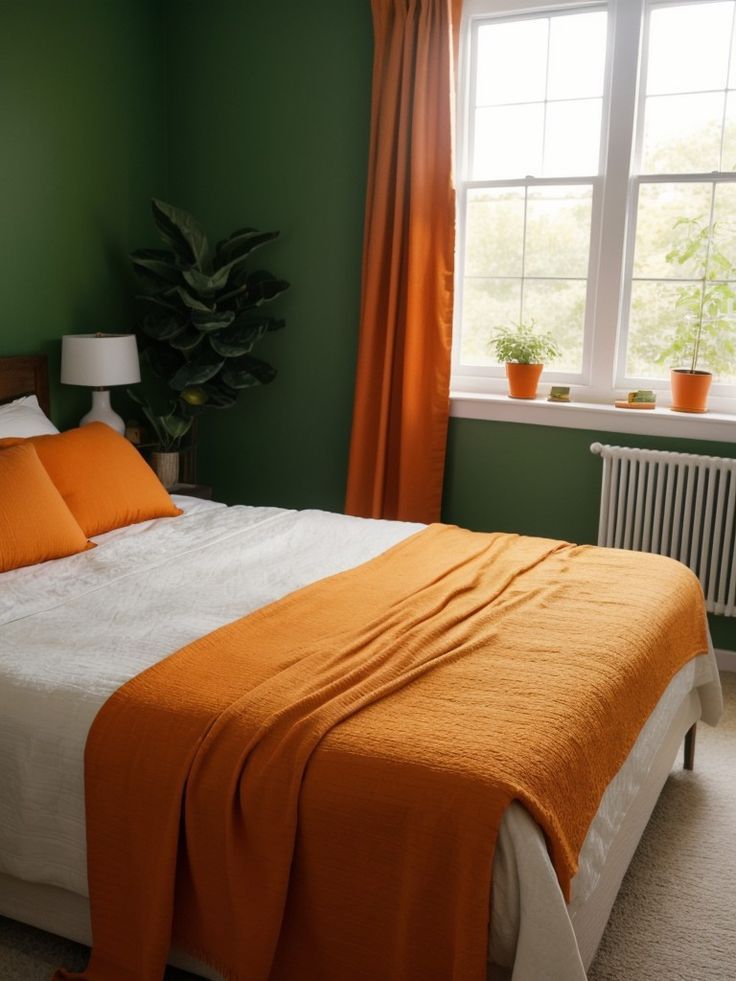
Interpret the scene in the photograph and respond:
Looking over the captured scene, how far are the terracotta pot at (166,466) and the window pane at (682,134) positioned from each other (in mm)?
2325

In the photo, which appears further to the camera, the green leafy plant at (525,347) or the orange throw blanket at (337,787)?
the green leafy plant at (525,347)

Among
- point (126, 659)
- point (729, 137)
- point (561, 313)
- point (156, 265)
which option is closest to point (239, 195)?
point (156, 265)

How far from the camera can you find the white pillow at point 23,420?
11.3 feet

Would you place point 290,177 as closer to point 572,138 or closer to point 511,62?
point 511,62

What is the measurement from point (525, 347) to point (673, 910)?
240cm

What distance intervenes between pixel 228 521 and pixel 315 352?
4.49 ft

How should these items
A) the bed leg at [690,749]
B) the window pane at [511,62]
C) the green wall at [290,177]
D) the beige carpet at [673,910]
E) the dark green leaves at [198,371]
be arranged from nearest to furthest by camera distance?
the beige carpet at [673,910] → the bed leg at [690,749] → the window pane at [511,62] → the dark green leaves at [198,371] → the green wall at [290,177]

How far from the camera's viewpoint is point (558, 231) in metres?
4.13

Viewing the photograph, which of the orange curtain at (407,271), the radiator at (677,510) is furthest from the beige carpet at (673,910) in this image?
the orange curtain at (407,271)

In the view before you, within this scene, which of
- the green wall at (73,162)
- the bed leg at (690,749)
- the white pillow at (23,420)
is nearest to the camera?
the bed leg at (690,749)

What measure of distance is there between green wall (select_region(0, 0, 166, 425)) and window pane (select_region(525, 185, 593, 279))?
1.82 metres

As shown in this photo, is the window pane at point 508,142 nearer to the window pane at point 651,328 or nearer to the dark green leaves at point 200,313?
the window pane at point 651,328

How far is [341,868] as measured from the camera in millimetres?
1646

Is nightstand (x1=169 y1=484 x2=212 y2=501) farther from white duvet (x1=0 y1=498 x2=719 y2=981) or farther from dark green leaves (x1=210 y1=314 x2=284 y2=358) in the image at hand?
white duvet (x1=0 y1=498 x2=719 y2=981)
